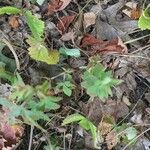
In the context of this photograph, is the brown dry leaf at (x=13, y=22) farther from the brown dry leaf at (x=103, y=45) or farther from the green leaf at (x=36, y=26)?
the brown dry leaf at (x=103, y=45)

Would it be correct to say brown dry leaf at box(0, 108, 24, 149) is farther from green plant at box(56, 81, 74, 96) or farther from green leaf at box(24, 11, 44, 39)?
green leaf at box(24, 11, 44, 39)


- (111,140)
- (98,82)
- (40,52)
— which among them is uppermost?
(40,52)

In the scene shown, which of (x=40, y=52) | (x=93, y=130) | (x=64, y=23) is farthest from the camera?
(x=64, y=23)

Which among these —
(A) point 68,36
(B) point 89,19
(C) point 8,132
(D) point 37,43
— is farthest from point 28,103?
(B) point 89,19

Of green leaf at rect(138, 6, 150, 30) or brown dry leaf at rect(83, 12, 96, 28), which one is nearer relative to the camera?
green leaf at rect(138, 6, 150, 30)

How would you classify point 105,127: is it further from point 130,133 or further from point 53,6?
point 53,6

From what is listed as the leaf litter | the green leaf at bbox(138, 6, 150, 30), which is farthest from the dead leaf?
the green leaf at bbox(138, 6, 150, 30)

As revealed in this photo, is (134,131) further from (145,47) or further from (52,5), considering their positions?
(52,5)
